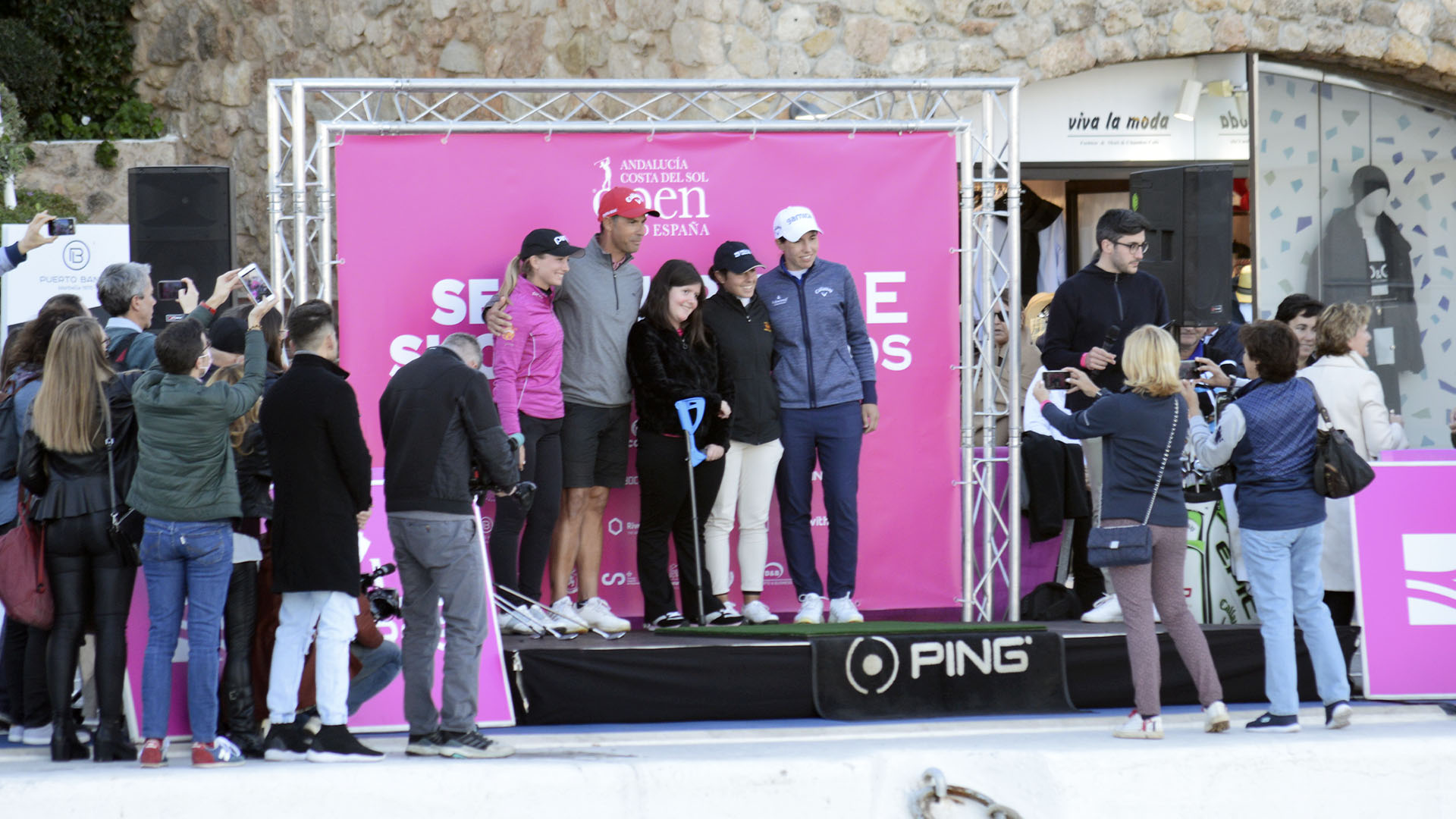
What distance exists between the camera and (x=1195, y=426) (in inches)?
258

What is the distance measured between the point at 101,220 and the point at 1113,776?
8.40m

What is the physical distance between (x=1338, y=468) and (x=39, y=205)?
8565 mm

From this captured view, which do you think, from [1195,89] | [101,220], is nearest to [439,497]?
[101,220]

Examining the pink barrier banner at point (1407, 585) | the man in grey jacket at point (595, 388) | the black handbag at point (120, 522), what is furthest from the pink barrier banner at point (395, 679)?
the pink barrier banner at point (1407, 585)

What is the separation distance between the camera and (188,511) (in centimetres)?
548

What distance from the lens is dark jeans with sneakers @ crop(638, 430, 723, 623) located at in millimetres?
7176

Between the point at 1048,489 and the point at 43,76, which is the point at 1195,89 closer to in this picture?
the point at 1048,489

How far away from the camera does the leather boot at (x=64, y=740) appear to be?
5777 mm

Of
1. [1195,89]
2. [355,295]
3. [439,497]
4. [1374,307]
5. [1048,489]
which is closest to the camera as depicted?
[439,497]

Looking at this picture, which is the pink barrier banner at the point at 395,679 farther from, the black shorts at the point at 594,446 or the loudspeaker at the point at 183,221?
the loudspeaker at the point at 183,221

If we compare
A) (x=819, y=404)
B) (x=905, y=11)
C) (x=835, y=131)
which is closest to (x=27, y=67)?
(x=905, y=11)

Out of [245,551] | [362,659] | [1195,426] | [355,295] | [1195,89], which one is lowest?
[362,659]

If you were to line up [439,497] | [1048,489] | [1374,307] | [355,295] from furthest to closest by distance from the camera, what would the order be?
[1374,307] < [1048,489] < [355,295] < [439,497]

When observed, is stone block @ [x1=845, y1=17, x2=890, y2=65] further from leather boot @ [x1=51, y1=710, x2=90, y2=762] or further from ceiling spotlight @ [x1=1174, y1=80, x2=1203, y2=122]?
leather boot @ [x1=51, y1=710, x2=90, y2=762]
